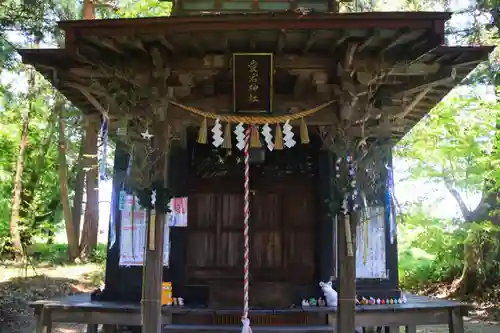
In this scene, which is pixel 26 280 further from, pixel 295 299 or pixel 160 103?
pixel 160 103

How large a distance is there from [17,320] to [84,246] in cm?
628

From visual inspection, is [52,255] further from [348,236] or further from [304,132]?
[348,236]

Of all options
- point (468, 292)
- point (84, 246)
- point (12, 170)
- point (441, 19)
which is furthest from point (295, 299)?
point (12, 170)

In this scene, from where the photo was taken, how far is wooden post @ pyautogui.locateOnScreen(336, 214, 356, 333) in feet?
18.5

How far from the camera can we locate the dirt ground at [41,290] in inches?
482

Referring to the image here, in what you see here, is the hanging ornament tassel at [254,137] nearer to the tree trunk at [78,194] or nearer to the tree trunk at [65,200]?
the tree trunk at [65,200]

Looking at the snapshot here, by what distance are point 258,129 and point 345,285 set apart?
2.36m

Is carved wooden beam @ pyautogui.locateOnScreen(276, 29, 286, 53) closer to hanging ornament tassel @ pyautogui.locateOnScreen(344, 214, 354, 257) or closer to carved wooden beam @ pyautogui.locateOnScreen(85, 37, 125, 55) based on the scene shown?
carved wooden beam @ pyautogui.locateOnScreen(85, 37, 125, 55)

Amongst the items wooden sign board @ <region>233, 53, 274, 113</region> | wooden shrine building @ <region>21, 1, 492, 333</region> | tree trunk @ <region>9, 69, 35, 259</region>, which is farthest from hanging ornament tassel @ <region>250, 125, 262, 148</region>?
tree trunk @ <region>9, 69, 35, 259</region>

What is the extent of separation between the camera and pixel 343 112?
19.4 ft

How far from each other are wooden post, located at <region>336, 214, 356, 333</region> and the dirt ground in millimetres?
8025

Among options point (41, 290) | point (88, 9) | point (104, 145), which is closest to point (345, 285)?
point (104, 145)

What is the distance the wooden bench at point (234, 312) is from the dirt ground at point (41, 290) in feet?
18.2

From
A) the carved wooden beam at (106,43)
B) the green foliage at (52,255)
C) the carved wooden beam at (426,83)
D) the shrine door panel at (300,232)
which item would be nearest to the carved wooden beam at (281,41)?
the carved wooden beam at (426,83)
